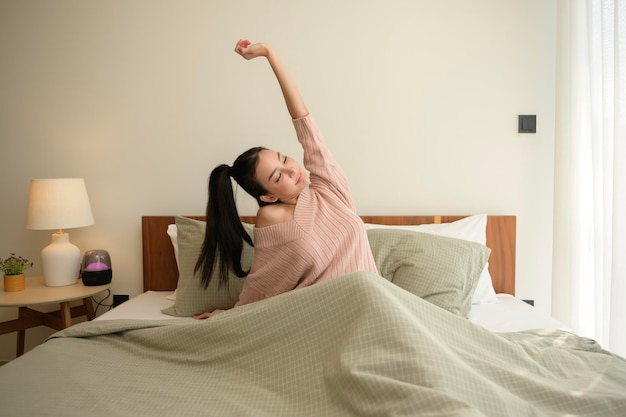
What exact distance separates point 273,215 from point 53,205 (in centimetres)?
119

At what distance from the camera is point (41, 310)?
2.78 m

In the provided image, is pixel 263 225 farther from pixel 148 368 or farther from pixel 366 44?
pixel 366 44

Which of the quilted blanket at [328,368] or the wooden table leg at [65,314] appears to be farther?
the wooden table leg at [65,314]

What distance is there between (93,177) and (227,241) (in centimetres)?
117

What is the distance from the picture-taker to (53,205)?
240cm

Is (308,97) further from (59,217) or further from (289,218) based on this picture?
(59,217)

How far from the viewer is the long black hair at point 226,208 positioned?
1.79m

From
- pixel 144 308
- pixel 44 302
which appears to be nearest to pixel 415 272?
pixel 144 308

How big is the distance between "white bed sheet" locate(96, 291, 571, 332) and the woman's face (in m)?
0.67

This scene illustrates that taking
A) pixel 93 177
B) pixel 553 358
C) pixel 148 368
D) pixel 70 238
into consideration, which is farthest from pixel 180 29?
pixel 553 358

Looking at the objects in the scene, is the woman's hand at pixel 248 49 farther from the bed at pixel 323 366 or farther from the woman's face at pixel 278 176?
the bed at pixel 323 366

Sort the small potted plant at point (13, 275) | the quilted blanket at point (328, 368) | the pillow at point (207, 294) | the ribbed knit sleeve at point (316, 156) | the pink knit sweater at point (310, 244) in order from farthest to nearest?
the small potted plant at point (13, 275)
the pillow at point (207, 294)
the ribbed knit sleeve at point (316, 156)
the pink knit sweater at point (310, 244)
the quilted blanket at point (328, 368)

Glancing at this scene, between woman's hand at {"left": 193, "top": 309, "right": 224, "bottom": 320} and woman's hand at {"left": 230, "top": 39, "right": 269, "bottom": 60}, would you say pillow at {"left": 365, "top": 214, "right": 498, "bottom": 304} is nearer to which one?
woman's hand at {"left": 193, "top": 309, "right": 224, "bottom": 320}

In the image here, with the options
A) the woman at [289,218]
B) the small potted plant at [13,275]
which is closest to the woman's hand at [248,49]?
the woman at [289,218]
